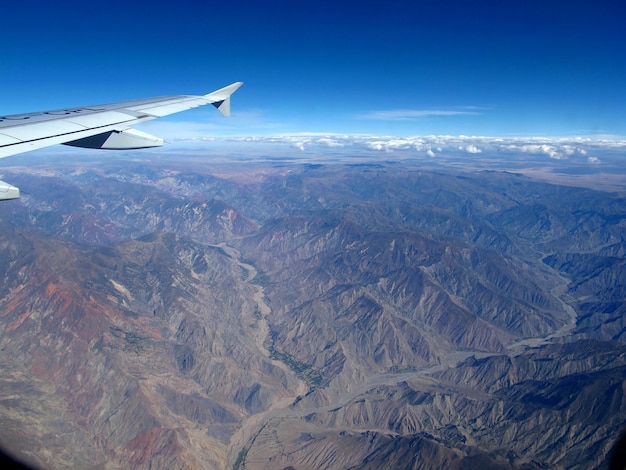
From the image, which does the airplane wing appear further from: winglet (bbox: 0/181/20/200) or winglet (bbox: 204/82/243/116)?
winglet (bbox: 204/82/243/116)

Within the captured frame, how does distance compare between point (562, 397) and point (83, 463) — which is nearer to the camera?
point (83, 463)

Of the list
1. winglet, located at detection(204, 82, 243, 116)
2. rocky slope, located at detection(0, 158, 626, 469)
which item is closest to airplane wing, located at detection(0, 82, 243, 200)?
winglet, located at detection(204, 82, 243, 116)

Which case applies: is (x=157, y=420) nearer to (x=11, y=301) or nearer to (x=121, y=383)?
(x=121, y=383)

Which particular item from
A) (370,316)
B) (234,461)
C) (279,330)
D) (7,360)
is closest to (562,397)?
(370,316)

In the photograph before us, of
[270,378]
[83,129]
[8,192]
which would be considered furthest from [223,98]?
[270,378]

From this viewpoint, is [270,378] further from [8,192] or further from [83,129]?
[8,192]

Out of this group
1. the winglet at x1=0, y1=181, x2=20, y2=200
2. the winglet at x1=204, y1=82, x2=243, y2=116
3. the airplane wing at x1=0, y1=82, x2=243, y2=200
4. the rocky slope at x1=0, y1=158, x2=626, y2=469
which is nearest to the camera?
the winglet at x1=0, y1=181, x2=20, y2=200

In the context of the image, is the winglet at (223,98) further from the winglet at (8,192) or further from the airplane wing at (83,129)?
the winglet at (8,192)

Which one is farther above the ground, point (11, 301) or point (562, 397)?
point (11, 301)
